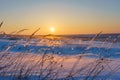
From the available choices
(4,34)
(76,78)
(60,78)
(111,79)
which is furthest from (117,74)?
(4,34)

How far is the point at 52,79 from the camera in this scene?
4.76m

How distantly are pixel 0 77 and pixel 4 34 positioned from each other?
923 mm

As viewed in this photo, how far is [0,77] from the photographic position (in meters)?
5.50

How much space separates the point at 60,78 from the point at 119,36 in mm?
1655

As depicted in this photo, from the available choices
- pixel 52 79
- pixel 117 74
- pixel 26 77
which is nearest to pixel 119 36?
pixel 52 79

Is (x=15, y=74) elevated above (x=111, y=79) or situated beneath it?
elevated above

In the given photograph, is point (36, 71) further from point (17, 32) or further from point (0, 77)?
point (17, 32)

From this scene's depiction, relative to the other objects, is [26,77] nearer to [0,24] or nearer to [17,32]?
[17,32]

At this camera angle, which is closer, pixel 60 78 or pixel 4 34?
pixel 4 34

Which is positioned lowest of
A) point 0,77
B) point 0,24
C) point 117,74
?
point 117,74

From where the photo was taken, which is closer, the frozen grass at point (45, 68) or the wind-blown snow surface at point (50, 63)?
the frozen grass at point (45, 68)

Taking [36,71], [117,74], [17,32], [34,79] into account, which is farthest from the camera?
[117,74]

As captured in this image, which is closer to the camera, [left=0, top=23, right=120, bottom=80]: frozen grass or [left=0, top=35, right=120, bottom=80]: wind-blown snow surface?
[left=0, top=23, right=120, bottom=80]: frozen grass

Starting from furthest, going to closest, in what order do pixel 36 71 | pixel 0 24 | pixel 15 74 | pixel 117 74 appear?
pixel 117 74, pixel 36 71, pixel 15 74, pixel 0 24
